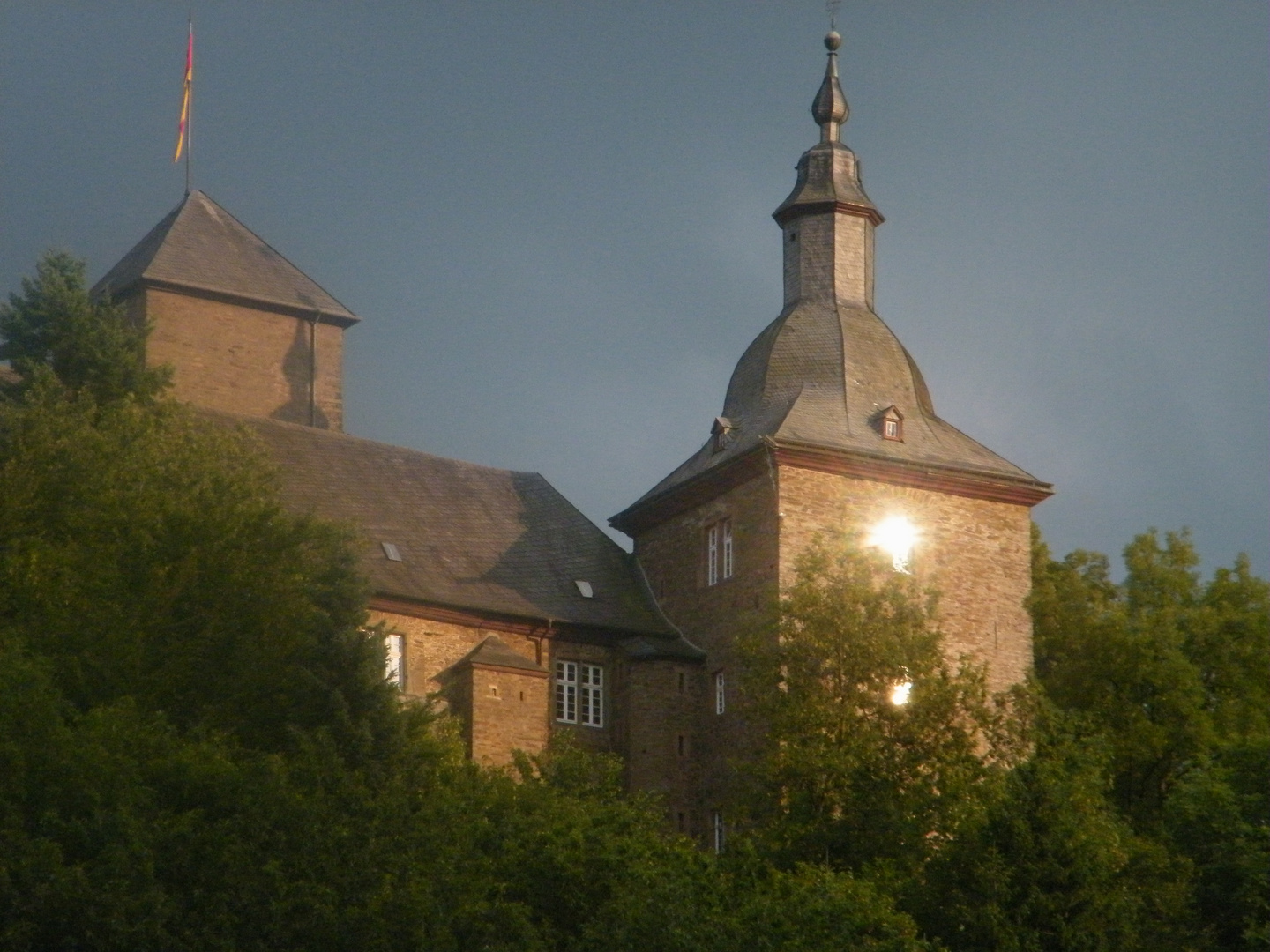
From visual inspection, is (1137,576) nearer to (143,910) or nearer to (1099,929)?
(1099,929)

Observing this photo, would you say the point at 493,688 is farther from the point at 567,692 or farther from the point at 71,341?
the point at 71,341

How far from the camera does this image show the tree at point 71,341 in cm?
4475

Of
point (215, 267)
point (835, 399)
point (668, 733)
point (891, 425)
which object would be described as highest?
point (215, 267)

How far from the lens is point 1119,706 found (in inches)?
1929

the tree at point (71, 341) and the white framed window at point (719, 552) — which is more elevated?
the tree at point (71, 341)

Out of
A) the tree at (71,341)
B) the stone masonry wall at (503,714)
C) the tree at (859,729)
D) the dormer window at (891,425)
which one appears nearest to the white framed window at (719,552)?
the dormer window at (891,425)

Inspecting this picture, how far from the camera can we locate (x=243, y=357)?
183 feet

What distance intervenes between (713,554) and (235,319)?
12676 millimetres

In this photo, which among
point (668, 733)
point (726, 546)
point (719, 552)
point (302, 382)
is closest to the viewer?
point (668, 733)

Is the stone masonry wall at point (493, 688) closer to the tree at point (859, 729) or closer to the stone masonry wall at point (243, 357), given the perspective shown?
the tree at point (859, 729)

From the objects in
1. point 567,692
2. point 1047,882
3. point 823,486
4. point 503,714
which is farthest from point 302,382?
point 1047,882

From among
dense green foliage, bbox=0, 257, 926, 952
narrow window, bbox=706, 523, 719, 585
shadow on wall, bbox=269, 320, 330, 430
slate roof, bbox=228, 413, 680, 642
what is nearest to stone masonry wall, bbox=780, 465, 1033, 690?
narrow window, bbox=706, 523, 719, 585

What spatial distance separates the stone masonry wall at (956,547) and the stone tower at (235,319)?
42.6 feet

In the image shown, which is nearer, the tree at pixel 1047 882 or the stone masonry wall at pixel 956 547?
the tree at pixel 1047 882
